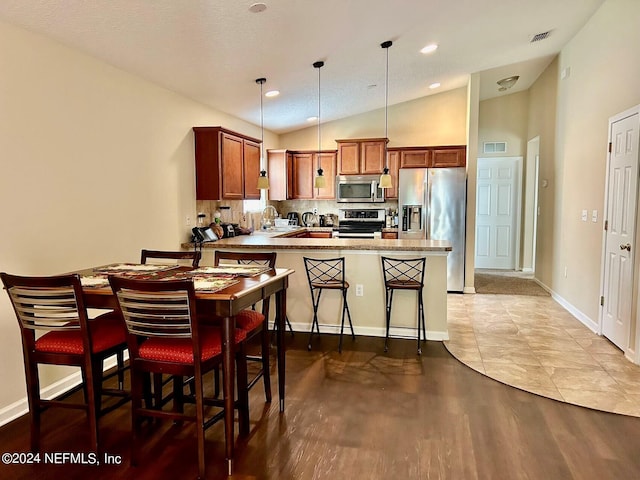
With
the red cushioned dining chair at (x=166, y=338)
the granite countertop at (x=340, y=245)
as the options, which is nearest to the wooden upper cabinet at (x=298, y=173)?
the granite countertop at (x=340, y=245)

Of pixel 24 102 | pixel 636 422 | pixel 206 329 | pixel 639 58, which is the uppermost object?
pixel 639 58

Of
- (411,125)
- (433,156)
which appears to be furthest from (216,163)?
(411,125)

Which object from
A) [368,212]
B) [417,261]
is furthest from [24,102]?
[368,212]

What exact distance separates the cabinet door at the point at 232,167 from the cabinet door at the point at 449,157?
10.5 ft

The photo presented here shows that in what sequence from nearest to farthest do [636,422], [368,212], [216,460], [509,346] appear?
[216,460]
[636,422]
[509,346]
[368,212]

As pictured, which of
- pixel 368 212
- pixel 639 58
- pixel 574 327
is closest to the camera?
pixel 639 58

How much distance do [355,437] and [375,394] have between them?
589 mm

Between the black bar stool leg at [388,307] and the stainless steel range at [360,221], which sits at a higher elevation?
the stainless steel range at [360,221]

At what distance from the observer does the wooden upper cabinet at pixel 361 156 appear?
269 inches

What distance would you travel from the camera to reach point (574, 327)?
14.9 ft

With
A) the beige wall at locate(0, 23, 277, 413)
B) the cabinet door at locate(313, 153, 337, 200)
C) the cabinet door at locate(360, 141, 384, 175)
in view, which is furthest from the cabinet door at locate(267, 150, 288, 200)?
the beige wall at locate(0, 23, 277, 413)

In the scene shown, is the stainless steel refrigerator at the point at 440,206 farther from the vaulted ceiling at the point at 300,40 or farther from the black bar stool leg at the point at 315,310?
the black bar stool leg at the point at 315,310

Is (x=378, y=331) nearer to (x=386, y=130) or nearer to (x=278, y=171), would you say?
(x=278, y=171)

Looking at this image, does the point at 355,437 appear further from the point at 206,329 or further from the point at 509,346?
the point at 509,346
